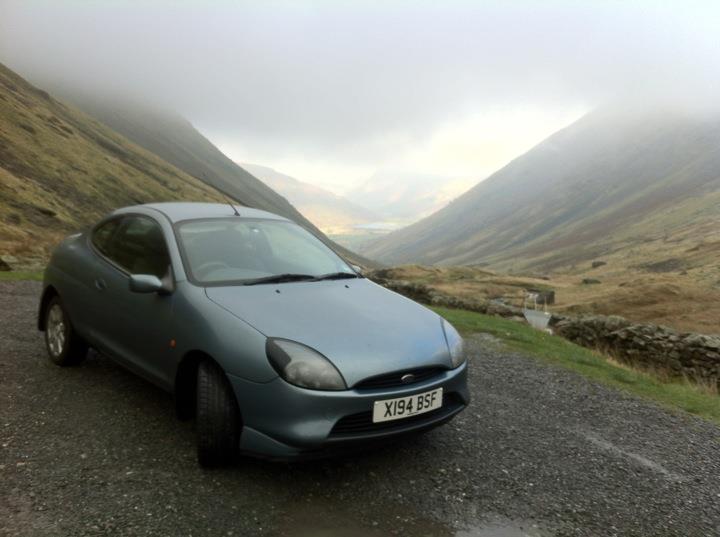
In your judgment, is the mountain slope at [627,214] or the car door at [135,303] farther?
the mountain slope at [627,214]

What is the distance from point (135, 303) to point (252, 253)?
1.11m

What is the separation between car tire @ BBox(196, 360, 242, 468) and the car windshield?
0.92 m

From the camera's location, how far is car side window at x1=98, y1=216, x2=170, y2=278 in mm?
4883

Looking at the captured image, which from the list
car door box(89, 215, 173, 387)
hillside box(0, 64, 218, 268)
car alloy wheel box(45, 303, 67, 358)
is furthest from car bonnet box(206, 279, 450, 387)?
hillside box(0, 64, 218, 268)

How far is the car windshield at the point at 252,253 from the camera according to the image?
15.6 feet

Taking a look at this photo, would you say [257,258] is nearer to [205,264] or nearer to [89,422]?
[205,264]

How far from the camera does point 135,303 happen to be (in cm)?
483

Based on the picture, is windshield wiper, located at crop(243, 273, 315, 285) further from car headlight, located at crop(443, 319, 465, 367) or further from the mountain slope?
the mountain slope

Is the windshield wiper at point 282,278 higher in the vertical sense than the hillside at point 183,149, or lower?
lower

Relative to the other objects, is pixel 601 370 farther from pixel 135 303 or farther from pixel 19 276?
pixel 19 276

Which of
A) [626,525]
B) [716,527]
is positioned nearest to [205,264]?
[626,525]

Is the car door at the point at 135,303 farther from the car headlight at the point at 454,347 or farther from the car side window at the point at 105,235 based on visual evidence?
the car headlight at the point at 454,347

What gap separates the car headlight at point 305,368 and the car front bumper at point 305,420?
5 centimetres

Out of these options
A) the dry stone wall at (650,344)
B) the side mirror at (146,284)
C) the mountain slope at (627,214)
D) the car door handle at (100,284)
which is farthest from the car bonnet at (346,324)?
the mountain slope at (627,214)
